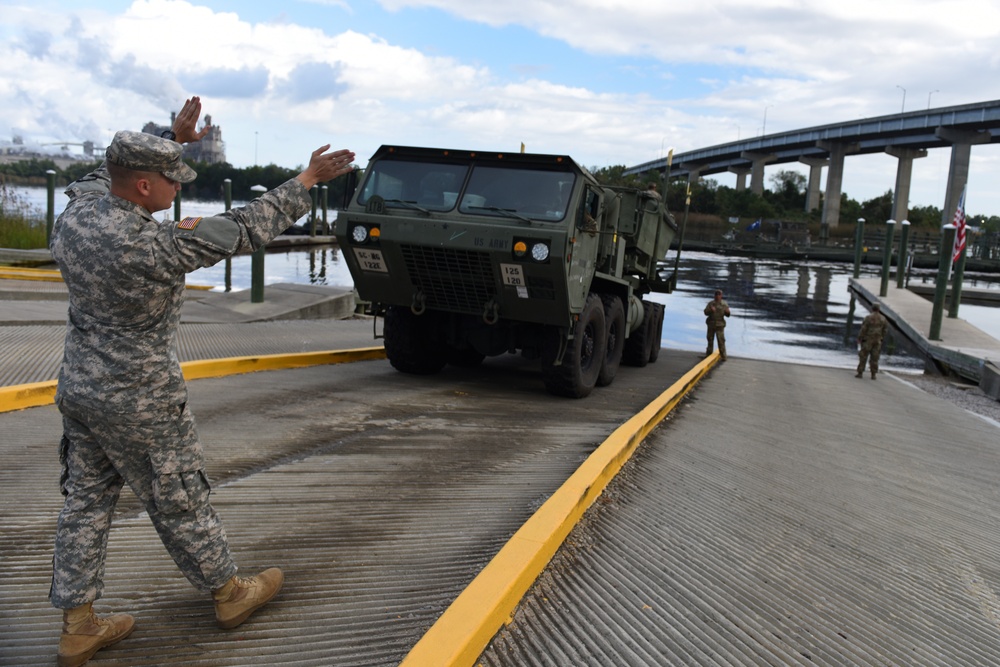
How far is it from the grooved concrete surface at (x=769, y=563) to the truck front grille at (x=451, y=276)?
2249mm

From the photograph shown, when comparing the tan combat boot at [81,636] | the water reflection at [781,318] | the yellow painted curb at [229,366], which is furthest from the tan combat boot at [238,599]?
the water reflection at [781,318]

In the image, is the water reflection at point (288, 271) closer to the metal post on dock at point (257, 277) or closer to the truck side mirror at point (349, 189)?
the metal post on dock at point (257, 277)

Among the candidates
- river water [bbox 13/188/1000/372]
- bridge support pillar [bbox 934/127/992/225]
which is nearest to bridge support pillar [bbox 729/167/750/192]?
bridge support pillar [bbox 934/127/992/225]

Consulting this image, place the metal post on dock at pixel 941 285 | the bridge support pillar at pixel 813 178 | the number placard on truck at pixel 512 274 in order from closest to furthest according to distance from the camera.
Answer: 1. the number placard on truck at pixel 512 274
2. the metal post on dock at pixel 941 285
3. the bridge support pillar at pixel 813 178

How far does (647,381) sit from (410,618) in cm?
825

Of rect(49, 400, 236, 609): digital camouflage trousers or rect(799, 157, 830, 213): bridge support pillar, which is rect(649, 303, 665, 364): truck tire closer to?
rect(49, 400, 236, 609): digital camouflage trousers

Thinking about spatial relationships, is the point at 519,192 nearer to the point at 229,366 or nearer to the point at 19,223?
the point at 229,366

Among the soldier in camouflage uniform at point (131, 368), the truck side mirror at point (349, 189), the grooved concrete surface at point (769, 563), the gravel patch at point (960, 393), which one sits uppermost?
the truck side mirror at point (349, 189)

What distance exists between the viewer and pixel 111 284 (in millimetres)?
2629

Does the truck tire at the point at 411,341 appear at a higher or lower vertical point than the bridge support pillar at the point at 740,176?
lower

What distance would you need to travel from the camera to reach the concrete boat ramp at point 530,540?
3074mm

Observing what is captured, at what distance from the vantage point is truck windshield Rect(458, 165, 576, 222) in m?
7.95

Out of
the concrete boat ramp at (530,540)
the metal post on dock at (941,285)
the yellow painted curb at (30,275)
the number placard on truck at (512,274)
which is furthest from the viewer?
the metal post on dock at (941,285)

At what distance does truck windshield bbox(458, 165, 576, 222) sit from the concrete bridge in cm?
3528
